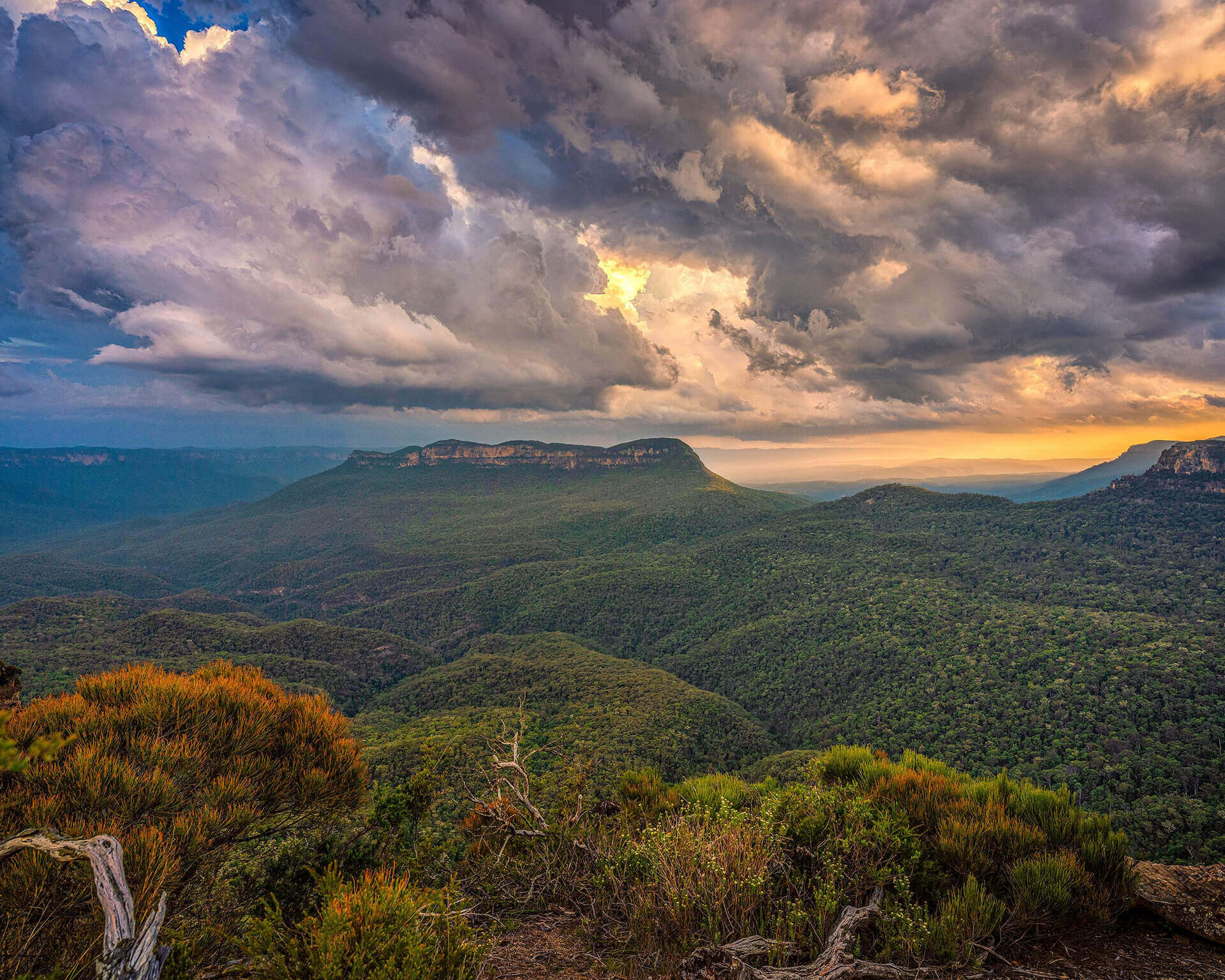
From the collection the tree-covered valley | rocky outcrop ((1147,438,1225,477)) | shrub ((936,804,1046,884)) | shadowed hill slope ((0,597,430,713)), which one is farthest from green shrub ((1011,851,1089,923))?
rocky outcrop ((1147,438,1225,477))

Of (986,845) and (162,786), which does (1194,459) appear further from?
(162,786)

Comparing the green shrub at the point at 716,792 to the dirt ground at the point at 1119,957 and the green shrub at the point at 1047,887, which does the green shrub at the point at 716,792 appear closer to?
the green shrub at the point at 1047,887

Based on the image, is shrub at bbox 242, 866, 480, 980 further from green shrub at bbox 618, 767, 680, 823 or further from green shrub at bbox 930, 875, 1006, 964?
green shrub at bbox 618, 767, 680, 823

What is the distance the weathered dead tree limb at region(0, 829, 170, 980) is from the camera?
2.92m

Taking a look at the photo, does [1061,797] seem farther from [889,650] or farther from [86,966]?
[889,650]

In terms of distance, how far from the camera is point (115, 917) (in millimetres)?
3070

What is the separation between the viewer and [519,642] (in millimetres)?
96688

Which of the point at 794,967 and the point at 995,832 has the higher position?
the point at 794,967

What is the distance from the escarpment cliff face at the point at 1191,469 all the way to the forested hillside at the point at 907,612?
0.82 meters

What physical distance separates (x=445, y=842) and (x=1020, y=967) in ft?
23.4

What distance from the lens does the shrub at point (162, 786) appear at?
12.4 feet

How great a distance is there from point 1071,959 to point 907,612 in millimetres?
85686

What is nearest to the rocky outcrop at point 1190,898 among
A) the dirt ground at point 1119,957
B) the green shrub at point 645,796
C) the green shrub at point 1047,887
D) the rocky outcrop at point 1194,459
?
the dirt ground at point 1119,957

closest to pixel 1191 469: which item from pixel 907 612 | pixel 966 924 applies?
pixel 907 612
